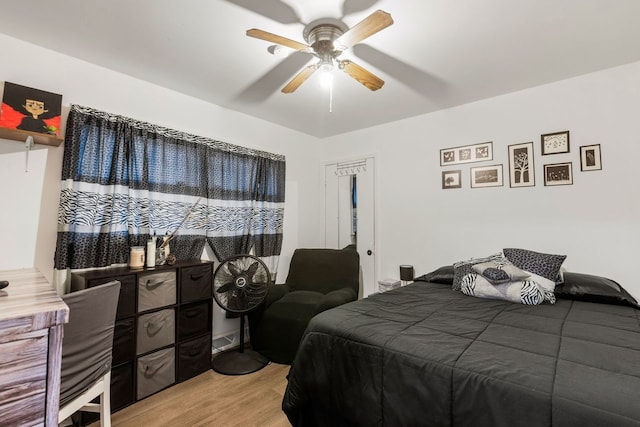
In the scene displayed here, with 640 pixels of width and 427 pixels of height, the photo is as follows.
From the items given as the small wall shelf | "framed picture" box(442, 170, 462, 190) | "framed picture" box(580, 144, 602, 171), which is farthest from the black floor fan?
"framed picture" box(580, 144, 602, 171)

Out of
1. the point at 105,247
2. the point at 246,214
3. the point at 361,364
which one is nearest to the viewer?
the point at 361,364

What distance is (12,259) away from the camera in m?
1.96

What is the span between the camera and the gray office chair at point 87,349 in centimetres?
136

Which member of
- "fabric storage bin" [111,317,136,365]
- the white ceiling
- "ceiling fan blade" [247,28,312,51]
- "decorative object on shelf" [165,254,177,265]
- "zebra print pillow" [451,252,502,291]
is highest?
the white ceiling

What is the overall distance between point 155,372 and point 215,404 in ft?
1.79

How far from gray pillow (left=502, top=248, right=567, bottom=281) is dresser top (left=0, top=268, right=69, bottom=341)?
9.22 ft

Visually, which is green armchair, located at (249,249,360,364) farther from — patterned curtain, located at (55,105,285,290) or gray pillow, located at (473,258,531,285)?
gray pillow, located at (473,258,531,285)

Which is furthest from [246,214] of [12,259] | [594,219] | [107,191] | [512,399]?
[594,219]

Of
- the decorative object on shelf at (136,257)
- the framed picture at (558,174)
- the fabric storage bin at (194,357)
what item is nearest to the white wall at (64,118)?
the decorative object on shelf at (136,257)

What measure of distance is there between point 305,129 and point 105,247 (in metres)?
2.61

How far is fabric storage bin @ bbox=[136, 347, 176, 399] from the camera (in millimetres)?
2211

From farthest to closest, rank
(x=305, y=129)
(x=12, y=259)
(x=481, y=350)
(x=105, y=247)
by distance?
(x=305, y=129), (x=105, y=247), (x=12, y=259), (x=481, y=350)

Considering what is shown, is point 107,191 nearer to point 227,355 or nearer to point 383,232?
point 227,355

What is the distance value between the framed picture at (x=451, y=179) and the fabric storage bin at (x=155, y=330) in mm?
2907
